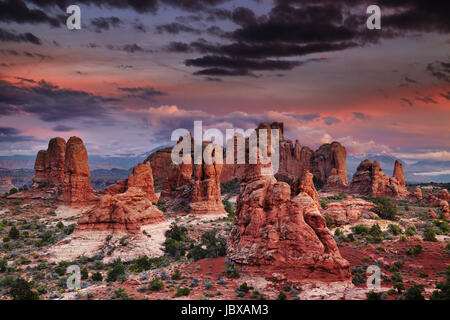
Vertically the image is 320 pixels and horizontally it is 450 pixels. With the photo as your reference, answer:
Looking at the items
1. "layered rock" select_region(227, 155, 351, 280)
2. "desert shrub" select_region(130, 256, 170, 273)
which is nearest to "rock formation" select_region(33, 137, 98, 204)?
"desert shrub" select_region(130, 256, 170, 273)

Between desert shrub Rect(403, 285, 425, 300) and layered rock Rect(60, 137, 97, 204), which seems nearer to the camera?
desert shrub Rect(403, 285, 425, 300)

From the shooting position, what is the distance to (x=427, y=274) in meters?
30.5

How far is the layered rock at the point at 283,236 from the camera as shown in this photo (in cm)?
2564

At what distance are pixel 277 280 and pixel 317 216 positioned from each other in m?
6.79

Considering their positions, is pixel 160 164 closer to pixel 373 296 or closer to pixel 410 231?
pixel 410 231

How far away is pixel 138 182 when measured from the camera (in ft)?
234

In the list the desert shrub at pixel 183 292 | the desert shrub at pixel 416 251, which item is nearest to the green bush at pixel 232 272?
the desert shrub at pixel 183 292

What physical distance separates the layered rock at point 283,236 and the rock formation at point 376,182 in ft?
225

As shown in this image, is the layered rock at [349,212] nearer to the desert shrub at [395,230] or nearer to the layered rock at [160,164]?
the desert shrub at [395,230]

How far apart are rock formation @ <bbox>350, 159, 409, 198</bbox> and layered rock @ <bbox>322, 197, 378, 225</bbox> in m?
33.2

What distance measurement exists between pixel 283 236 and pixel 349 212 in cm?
3204

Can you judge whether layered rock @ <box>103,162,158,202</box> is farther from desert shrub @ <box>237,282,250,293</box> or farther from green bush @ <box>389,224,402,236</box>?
green bush @ <box>389,224,402,236</box>

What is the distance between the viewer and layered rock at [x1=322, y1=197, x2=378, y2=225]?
52344mm
